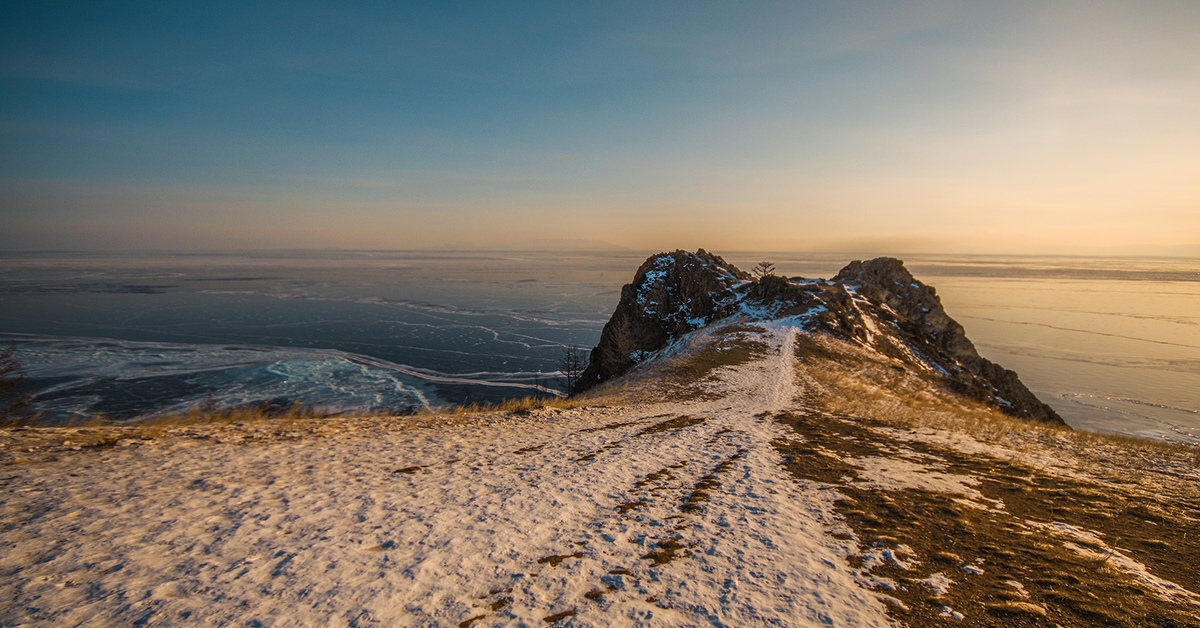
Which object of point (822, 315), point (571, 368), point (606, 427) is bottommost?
point (571, 368)

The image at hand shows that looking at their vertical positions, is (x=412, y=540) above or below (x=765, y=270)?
below

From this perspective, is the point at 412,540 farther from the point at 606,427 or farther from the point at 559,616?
the point at 606,427

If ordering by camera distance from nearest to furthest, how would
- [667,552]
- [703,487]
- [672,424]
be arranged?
[667,552] < [703,487] < [672,424]

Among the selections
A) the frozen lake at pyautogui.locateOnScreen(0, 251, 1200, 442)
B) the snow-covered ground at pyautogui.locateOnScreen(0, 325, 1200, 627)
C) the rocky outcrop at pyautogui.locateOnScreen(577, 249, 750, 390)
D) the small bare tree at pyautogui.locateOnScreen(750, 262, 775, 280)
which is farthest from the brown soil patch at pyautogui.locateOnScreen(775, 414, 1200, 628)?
the small bare tree at pyautogui.locateOnScreen(750, 262, 775, 280)

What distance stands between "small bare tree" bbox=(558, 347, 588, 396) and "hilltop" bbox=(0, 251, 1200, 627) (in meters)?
35.9

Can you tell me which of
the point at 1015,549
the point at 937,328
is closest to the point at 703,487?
the point at 1015,549

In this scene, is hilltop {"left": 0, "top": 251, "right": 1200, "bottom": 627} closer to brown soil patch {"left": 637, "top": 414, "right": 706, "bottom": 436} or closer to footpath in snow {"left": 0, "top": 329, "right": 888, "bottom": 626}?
footpath in snow {"left": 0, "top": 329, "right": 888, "bottom": 626}

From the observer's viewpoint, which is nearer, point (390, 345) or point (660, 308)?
point (660, 308)

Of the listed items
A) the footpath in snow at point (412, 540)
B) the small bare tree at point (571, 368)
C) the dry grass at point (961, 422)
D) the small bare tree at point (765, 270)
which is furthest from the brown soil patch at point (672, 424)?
the small bare tree at point (765, 270)

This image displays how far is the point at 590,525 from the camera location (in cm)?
712

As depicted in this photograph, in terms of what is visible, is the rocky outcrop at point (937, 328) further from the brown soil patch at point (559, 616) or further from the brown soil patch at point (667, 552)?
the brown soil patch at point (559, 616)

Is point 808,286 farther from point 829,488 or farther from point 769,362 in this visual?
point 829,488

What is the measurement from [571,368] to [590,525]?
159ft

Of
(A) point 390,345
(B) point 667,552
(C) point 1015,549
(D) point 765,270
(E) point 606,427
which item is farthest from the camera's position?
(D) point 765,270
